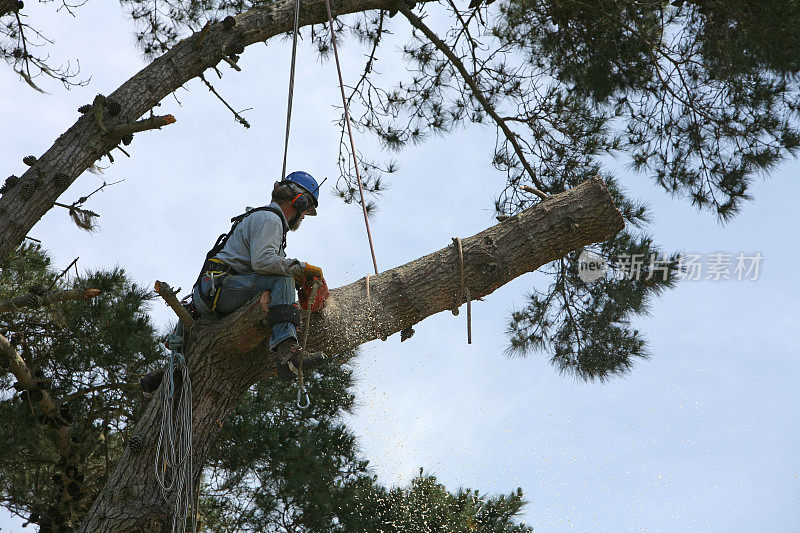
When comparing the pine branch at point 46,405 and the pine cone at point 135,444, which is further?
the pine branch at point 46,405

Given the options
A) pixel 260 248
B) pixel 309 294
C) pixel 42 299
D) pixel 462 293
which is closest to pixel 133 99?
pixel 42 299

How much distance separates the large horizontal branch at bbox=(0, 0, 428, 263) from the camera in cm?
422

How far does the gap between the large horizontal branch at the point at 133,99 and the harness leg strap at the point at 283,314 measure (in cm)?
171

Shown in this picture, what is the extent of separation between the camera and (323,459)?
5965 mm

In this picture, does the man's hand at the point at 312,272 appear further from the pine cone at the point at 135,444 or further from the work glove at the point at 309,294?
the pine cone at the point at 135,444

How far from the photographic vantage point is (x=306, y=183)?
399cm

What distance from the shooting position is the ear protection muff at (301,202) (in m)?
3.91

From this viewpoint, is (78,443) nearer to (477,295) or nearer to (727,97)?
(477,295)

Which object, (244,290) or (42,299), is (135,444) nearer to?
(244,290)

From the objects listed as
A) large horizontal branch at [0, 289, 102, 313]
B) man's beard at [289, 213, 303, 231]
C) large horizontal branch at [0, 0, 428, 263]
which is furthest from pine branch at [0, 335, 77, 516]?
man's beard at [289, 213, 303, 231]

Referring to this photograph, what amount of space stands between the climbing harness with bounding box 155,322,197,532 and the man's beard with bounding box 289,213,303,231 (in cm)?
85

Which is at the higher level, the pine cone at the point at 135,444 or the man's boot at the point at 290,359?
the man's boot at the point at 290,359

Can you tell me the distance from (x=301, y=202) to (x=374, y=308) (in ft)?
2.16

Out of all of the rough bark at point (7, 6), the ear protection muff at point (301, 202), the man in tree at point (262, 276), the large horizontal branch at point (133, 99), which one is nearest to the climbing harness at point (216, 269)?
the man in tree at point (262, 276)
